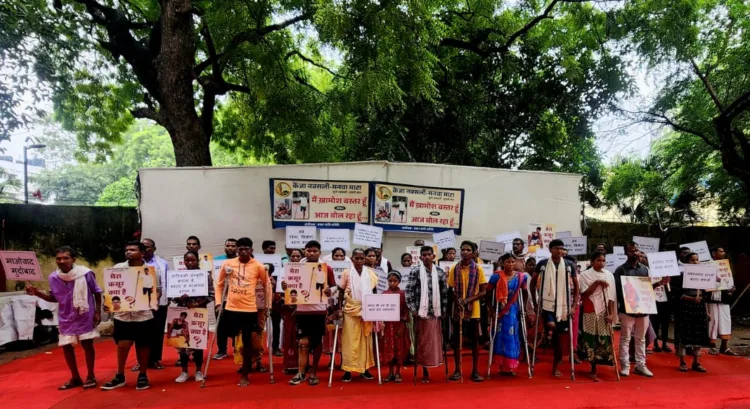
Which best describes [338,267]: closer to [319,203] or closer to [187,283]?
[187,283]

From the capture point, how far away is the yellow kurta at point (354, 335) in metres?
5.41

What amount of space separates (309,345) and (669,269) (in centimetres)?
488

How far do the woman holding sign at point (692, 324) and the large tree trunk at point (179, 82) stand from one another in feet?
29.0

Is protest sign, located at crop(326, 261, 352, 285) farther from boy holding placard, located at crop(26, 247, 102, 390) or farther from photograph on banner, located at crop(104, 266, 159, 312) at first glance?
boy holding placard, located at crop(26, 247, 102, 390)

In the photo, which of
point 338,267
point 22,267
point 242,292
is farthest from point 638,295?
point 22,267

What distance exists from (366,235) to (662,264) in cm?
428

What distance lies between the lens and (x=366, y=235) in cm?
781

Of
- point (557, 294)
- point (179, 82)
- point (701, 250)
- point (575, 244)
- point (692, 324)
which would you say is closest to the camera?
point (557, 294)

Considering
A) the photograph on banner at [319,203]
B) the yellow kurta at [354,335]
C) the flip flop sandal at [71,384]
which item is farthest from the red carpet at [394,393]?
the photograph on banner at [319,203]

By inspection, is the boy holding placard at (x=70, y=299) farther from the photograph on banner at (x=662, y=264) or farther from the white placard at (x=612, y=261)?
the white placard at (x=612, y=261)

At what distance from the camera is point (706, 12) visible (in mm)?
10422

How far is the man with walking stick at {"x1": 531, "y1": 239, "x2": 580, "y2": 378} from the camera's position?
5738 mm

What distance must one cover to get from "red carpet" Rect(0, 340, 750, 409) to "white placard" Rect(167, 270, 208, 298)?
1.03m

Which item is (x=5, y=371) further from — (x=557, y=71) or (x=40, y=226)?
(x=557, y=71)
